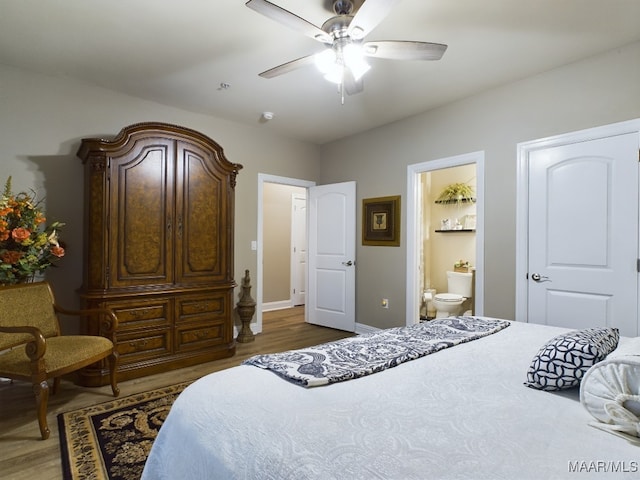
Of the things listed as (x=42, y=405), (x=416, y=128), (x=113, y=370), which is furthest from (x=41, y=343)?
(x=416, y=128)

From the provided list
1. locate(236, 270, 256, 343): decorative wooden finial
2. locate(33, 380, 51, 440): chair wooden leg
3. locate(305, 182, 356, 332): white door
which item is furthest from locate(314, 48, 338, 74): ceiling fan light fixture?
locate(236, 270, 256, 343): decorative wooden finial

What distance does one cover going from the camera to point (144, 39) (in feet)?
8.25

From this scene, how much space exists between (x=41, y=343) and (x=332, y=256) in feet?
11.0

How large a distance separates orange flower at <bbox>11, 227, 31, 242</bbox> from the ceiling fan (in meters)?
2.05

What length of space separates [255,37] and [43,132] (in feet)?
6.90

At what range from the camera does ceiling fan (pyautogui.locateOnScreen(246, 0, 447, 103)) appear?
5.74 feet

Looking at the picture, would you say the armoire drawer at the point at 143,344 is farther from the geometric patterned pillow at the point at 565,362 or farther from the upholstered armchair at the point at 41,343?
the geometric patterned pillow at the point at 565,362

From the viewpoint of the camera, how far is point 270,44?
2.59 meters

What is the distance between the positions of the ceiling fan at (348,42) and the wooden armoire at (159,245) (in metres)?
1.40

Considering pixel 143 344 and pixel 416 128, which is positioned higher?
pixel 416 128

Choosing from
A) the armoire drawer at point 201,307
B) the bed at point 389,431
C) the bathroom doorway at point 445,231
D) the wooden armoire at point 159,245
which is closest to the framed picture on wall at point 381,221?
the bathroom doorway at point 445,231

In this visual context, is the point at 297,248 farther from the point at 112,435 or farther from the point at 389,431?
the point at 389,431

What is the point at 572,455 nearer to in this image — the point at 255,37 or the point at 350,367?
the point at 350,367

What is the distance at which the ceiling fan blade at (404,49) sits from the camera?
6.52 ft
